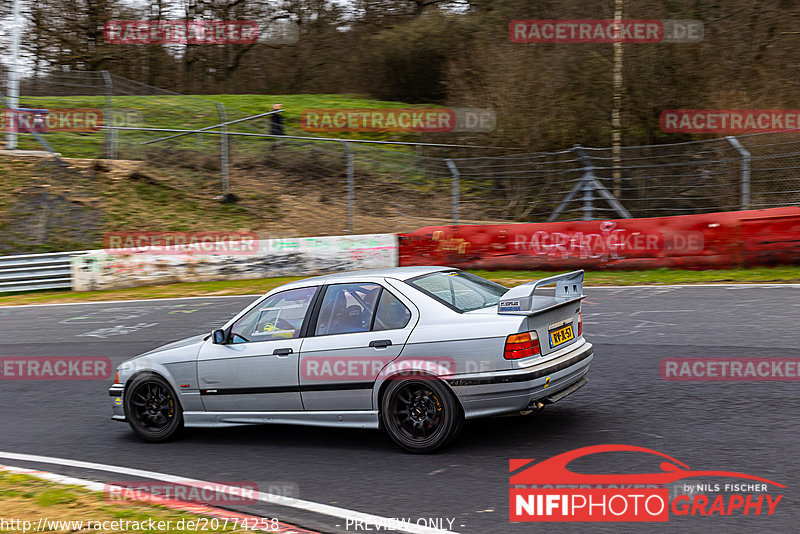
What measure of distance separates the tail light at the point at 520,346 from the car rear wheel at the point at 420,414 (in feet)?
1.82

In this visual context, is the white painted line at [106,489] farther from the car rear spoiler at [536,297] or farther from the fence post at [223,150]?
the fence post at [223,150]

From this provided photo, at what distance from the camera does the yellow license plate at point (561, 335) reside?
5898 mm

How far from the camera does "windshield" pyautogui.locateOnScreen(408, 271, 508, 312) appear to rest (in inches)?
238

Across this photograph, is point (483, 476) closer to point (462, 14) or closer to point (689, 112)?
point (689, 112)

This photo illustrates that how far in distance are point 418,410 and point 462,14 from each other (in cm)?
2761

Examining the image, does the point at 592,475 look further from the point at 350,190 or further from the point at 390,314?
the point at 350,190

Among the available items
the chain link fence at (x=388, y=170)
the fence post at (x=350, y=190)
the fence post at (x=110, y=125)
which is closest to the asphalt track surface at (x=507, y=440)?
the chain link fence at (x=388, y=170)

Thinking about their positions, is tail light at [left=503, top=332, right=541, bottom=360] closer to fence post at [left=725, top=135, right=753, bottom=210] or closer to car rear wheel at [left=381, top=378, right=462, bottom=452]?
car rear wheel at [left=381, top=378, right=462, bottom=452]

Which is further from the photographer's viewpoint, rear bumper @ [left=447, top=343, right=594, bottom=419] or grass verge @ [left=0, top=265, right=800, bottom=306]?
grass verge @ [left=0, top=265, right=800, bottom=306]

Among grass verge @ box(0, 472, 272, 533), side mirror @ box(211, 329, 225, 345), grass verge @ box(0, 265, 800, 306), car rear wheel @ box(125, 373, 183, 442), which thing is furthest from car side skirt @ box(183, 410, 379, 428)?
grass verge @ box(0, 265, 800, 306)

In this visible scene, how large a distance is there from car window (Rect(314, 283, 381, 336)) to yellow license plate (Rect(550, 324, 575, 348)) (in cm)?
145

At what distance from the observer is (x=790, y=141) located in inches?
628

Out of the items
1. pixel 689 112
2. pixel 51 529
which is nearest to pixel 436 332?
pixel 51 529

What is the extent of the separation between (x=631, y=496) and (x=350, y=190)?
17.8 meters
